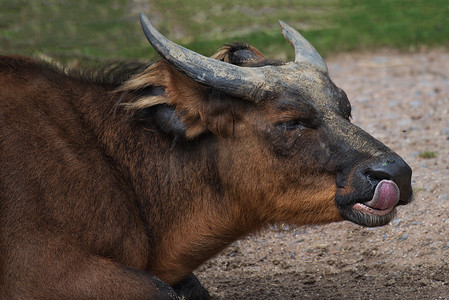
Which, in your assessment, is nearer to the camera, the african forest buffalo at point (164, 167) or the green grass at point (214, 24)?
the african forest buffalo at point (164, 167)

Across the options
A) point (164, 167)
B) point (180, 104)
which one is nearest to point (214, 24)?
point (164, 167)

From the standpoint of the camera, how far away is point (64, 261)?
5.08 metres

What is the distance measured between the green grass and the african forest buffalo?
5.91m

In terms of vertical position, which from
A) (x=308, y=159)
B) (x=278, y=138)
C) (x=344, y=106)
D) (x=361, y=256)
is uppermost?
(x=344, y=106)

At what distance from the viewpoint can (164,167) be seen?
5742 millimetres

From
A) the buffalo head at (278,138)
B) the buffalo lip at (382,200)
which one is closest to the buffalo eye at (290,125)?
the buffalo head at (278,138)

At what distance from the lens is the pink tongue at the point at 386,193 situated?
5203 mm

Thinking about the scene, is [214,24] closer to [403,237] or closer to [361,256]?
[403,237]

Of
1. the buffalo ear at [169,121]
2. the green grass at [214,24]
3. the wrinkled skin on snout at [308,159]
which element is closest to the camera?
the wrinkled skin on snout at [308,159]

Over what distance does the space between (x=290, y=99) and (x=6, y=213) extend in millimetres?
2133

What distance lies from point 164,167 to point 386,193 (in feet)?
5.49

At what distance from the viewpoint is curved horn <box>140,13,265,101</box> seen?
17.4ft

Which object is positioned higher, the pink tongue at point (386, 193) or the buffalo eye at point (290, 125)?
the buffalo eye at point (290, 125)

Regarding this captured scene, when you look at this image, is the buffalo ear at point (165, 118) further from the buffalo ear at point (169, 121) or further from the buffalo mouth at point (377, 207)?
the buffalo mouth at point (377, 207)
